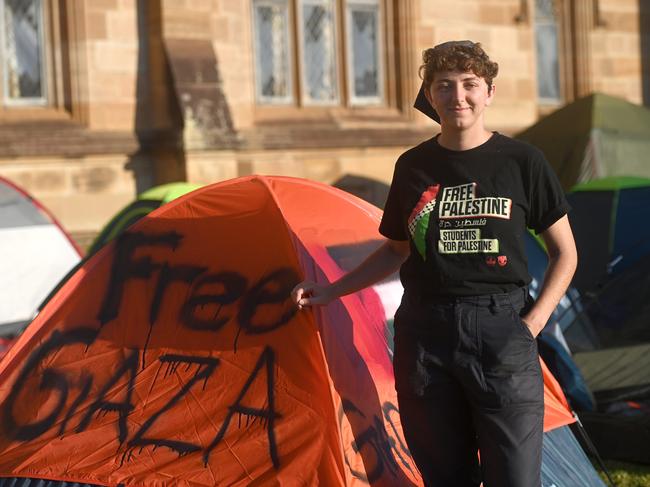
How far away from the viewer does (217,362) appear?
3.99m

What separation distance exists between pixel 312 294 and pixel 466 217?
2.43 feet

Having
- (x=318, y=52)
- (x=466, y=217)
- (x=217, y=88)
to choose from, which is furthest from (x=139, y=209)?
(x=466, y=217)

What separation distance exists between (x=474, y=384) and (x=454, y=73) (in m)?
0.80

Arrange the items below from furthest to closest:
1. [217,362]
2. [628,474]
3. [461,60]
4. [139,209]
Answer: [139,209], [628,474], [217,362], [461,60]

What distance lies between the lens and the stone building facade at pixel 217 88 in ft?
35.3

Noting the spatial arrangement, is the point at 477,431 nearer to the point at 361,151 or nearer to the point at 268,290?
the point at 268,290

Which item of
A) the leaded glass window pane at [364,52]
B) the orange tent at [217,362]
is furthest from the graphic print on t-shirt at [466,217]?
the leaded glass window pane at [364,52]

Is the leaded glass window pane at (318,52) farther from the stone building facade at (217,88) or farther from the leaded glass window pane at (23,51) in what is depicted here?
the leaded glass window pane at (23,51)

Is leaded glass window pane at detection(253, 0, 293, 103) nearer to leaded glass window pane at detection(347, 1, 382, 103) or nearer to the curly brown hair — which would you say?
leaded glass window pane at detection(347, 1, 382, 103)

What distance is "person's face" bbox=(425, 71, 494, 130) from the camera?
2.87m

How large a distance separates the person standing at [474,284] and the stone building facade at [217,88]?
793cm

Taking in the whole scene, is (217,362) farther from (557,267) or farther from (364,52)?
(364,52)

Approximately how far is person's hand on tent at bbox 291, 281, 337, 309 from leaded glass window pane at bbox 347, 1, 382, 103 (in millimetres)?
9447

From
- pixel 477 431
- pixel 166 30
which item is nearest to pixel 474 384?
pixel 477 431
